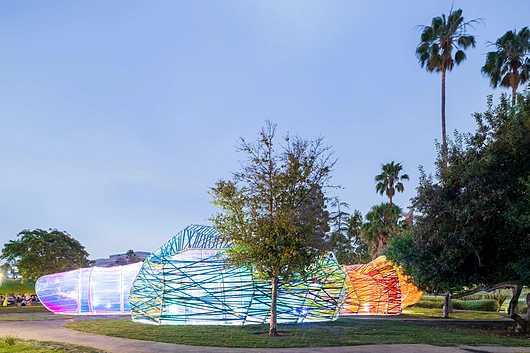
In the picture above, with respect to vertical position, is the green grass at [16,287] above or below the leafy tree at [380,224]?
below

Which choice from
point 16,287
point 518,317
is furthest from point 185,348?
point 16,287

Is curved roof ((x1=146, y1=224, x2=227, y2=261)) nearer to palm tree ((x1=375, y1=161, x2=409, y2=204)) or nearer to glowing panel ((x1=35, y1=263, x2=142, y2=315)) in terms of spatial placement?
glowing panel ((x1=35, y1=263, x2=142, y2=315))

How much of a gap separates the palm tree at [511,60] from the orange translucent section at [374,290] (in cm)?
1228

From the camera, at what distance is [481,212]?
16.4 meters

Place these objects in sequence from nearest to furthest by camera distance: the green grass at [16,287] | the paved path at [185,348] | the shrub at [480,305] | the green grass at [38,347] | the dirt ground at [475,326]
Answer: the green grass at [38,347]
the paved path at [185,348]
the dirt ground at [475,326]
the shrub at [480,305]
the green grass at [16,287]

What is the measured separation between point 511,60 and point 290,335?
2067 cm

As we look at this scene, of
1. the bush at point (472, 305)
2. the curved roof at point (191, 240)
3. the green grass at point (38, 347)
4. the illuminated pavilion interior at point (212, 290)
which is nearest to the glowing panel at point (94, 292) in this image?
the curved roof at point (191, 240)

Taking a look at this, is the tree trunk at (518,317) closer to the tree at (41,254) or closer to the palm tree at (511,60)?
the palm tree at (511,60)

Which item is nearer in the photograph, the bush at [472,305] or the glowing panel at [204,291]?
the glowing panel at [204,291]

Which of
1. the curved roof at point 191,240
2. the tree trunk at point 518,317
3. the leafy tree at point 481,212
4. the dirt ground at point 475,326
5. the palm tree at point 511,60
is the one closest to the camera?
the leafy tree at point 481,212

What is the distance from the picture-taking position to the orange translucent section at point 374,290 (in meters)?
27.3

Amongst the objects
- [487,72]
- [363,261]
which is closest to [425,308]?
[363,261]


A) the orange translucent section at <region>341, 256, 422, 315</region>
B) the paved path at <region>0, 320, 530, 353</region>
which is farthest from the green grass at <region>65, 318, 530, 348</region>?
the orange translucent section at <region>341, 256, 422, 315</region>

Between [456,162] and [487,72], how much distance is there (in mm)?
12036
